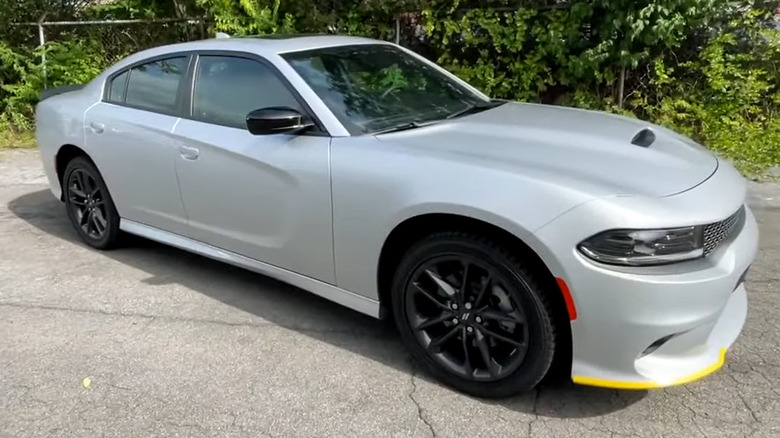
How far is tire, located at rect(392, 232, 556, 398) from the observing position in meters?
2.79

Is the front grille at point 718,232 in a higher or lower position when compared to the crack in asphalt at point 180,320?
higher

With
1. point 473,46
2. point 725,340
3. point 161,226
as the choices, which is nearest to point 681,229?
point 725,340

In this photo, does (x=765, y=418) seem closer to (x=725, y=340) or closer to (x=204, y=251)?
(x=725, y=340)

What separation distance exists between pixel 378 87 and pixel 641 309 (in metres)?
1.99

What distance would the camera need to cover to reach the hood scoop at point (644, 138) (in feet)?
10.7

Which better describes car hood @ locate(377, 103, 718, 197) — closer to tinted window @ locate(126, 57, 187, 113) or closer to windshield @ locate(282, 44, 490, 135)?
windshield @ locate(282, 44, 490, 135)

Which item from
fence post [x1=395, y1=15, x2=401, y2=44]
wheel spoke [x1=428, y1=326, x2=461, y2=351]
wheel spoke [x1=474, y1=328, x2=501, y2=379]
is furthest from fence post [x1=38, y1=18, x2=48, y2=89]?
wheel spoke [x1=474, y1=328, x2=501, y2=379]

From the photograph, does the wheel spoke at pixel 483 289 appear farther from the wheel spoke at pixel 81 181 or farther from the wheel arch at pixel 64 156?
the wheel spoke at pixel 81 181

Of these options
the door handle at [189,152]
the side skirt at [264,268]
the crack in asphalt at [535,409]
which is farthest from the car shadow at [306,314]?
the door handle at [189,152]

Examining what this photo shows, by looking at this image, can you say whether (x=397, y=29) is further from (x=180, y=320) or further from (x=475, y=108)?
(x=180, y=320)

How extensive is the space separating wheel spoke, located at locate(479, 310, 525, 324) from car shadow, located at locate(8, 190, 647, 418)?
40cm

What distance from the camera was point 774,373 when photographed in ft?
10.4

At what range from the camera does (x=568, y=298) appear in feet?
8.66

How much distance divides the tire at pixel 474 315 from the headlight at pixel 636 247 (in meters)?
0.30
